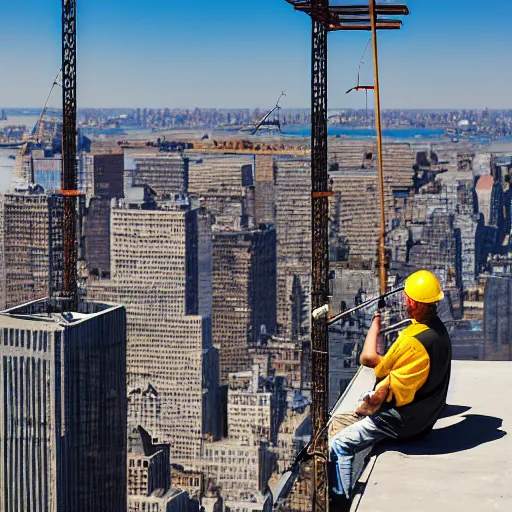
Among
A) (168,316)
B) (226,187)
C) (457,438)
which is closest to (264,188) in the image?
(226,187)

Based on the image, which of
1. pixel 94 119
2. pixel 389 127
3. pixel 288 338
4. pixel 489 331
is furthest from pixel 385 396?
pixel 94 119

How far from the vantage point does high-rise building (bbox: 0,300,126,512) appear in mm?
7098

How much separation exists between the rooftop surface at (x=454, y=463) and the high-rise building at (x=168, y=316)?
11895 millimetres

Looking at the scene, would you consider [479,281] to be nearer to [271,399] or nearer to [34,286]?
[271,399]

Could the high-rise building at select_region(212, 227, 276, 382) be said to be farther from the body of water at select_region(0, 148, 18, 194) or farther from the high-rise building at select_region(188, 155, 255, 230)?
the body of water at select_region(0, 148, 18, 194)

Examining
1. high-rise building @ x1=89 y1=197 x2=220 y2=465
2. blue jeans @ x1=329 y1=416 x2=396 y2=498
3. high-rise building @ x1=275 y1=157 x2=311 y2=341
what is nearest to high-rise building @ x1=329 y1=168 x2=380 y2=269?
high-rise building @ x1=275 y1=157 x2=311 y2=341

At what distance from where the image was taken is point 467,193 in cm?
1742

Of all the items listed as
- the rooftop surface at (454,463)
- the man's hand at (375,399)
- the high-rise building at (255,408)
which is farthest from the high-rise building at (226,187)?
the man's hand at (375,399)

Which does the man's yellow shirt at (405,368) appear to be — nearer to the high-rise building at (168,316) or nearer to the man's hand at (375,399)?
the man's hand at (375,399)

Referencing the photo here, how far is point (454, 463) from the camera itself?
1.63 meters

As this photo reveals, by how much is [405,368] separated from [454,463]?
17 cm

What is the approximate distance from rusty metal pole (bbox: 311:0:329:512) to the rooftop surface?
19.9 inches

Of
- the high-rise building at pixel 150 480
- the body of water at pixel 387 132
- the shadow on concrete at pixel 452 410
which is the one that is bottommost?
the high-rise building at pixel 150 480

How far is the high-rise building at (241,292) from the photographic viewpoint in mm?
16859
